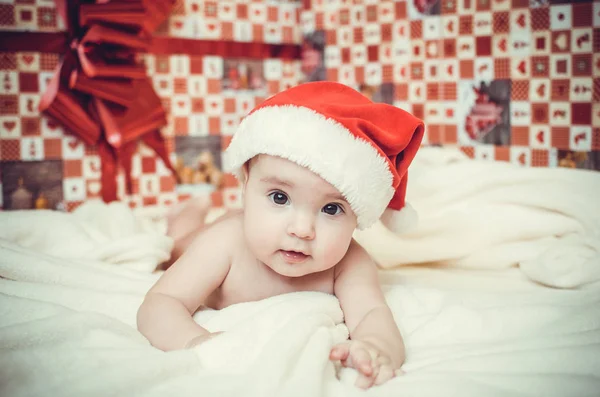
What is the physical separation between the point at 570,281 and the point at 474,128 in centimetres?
84

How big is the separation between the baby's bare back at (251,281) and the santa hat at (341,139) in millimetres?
154

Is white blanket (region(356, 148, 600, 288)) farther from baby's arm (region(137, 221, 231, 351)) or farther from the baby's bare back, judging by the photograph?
baby's arm (region(137, 221, 231, 351))

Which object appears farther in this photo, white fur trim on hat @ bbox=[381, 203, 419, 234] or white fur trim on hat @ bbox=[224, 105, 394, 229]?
white fur trim on hat @ bbox=[381, 203, 419, 234]

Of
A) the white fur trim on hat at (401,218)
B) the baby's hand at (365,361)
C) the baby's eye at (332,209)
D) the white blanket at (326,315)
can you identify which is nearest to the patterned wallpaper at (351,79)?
the white blanket at (326,315)

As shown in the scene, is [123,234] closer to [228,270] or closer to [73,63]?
[228,270]

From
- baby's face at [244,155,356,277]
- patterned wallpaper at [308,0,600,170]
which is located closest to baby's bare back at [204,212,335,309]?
baby's face at [244,155,356,277]

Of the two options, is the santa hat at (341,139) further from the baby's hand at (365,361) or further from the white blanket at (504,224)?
the white blanket at (504,224)

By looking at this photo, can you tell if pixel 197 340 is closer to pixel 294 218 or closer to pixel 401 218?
pixel 294 218

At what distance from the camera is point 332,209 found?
0.87 m

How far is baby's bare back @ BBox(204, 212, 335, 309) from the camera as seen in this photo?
0.97m

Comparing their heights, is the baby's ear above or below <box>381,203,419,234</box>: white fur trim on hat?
above

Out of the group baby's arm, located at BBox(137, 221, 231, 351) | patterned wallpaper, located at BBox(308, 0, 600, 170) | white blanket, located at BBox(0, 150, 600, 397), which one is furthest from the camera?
patterned wallpaper, located at BBox(308, 0, 600, 170)

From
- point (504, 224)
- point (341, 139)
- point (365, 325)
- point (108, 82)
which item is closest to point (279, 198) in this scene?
point (341, 139)

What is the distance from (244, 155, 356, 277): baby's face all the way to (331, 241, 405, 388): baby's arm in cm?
10
